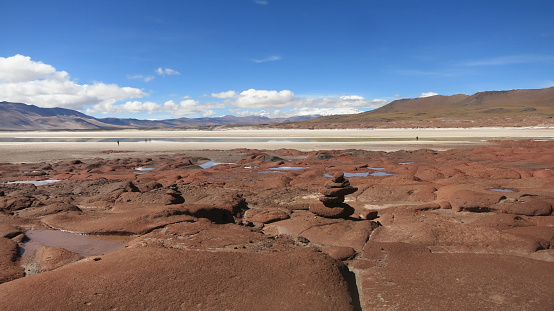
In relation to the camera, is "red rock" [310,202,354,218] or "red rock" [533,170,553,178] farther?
"red rock" [533,170,553,178]

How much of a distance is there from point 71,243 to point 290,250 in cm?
475

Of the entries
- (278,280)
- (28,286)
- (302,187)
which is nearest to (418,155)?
(302,187)

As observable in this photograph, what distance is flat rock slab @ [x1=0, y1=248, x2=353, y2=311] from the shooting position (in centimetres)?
500

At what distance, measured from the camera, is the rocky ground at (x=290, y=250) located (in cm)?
532

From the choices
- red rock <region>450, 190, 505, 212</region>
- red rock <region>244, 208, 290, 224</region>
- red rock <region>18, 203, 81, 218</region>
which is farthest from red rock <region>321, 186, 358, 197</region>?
red rock <region>18, 203, 81, 218</region>

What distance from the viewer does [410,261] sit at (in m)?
6.95

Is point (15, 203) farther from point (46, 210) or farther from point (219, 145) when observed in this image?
point (219, 145)

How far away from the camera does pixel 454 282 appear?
599 centimetres

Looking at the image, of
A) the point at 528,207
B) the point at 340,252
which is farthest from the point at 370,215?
the point at 528,207

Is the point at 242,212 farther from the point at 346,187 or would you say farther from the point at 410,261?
the point at 410,261

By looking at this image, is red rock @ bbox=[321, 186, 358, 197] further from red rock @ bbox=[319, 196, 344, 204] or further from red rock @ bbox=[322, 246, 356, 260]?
red rock @ bbox=[322, 246, 356, 260]

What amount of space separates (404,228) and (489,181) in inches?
308

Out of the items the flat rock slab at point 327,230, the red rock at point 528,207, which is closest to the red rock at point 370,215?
the flat rock slab at point 327,230

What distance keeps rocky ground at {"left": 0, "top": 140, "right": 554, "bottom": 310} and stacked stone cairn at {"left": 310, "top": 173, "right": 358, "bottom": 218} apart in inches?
1.5
